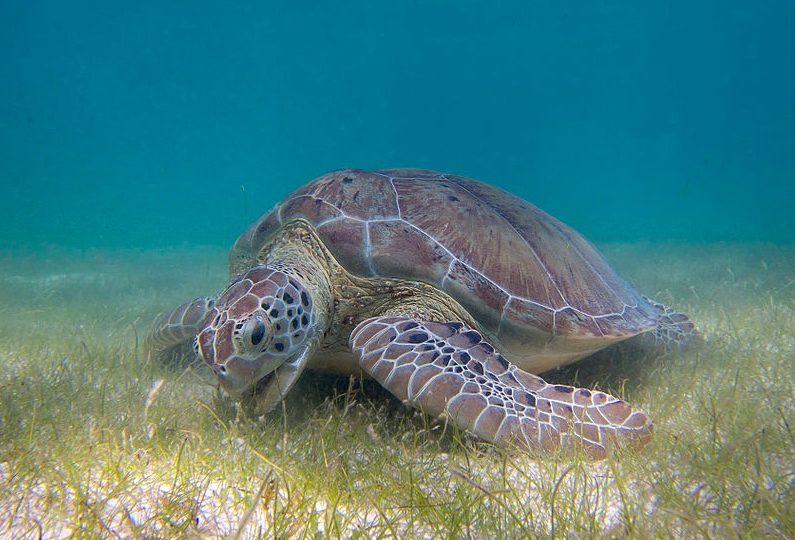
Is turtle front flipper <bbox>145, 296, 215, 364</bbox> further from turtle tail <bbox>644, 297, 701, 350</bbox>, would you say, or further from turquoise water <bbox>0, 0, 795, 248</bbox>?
turquoise water <bbox>0, 0, 795, 248</bbox>

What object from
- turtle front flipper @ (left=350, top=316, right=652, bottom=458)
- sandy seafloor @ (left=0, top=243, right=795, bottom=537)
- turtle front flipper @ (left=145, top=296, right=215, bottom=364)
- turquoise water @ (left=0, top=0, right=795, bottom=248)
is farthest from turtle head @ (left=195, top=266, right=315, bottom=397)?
turquoise water @ (left=0, top=0, right=795, bottom=248)

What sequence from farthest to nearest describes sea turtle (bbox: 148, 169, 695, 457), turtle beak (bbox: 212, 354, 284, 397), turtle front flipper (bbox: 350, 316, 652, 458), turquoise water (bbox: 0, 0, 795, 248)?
turquoise water (bbox: 0, 0, 795, 248), turtle beak (bbox: 212, 354, 284, 397), sea turtle (bbox: 148, 169, 695, 457), turtle front flipper (bbox: 350, 316, 652, 458)

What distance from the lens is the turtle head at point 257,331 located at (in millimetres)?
2186

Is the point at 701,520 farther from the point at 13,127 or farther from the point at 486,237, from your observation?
the point at 13,127

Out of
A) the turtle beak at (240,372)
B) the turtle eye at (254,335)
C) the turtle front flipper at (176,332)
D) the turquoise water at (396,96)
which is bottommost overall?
the turtle front flipper at (176,332)

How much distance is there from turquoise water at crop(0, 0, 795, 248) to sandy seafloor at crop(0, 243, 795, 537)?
39374mm

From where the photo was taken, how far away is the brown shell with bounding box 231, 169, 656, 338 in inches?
111

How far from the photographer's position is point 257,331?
2.21 metres

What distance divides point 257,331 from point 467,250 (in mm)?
1492

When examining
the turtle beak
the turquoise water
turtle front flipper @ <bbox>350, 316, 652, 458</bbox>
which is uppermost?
the turquoise water

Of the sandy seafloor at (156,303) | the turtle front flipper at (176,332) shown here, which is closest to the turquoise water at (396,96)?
the sandy seafloor at (156,303)

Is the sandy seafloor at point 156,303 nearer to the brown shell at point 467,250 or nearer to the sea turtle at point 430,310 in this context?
the sea turtle at point 430,310

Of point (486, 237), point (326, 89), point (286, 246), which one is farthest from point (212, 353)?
point (326, 89)

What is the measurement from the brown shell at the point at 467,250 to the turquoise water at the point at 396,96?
160ft
